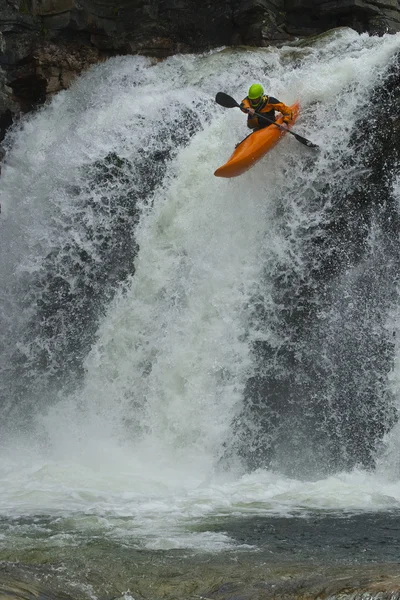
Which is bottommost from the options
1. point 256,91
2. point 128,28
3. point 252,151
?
point 252,151

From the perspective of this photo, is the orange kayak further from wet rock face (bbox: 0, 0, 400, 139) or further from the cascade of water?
wet rock face (bbox: 0, 0, 400, 139)

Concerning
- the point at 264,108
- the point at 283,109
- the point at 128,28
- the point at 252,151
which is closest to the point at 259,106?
the point at 264,108

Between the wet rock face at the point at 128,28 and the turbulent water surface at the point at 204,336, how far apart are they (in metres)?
2.00

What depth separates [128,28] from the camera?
1293 cm

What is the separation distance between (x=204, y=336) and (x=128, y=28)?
6.98m

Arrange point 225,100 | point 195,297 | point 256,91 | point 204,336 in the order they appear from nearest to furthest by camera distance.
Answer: point 204,336
point 195,297
point 256,91
point 225,100

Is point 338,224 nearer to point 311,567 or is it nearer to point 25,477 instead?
point 25,477

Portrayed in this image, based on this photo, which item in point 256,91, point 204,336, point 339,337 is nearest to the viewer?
point 339,337

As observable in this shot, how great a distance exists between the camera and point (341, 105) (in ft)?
26.0

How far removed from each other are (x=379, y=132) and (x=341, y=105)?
1.75 ft

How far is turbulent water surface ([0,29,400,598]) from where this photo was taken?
5.45m

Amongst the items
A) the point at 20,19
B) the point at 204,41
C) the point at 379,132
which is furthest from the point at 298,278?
the point at 20,19

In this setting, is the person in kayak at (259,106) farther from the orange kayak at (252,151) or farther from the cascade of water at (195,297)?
the cascade of water at (195,297)

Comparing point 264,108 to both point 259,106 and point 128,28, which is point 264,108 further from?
point 128,28
